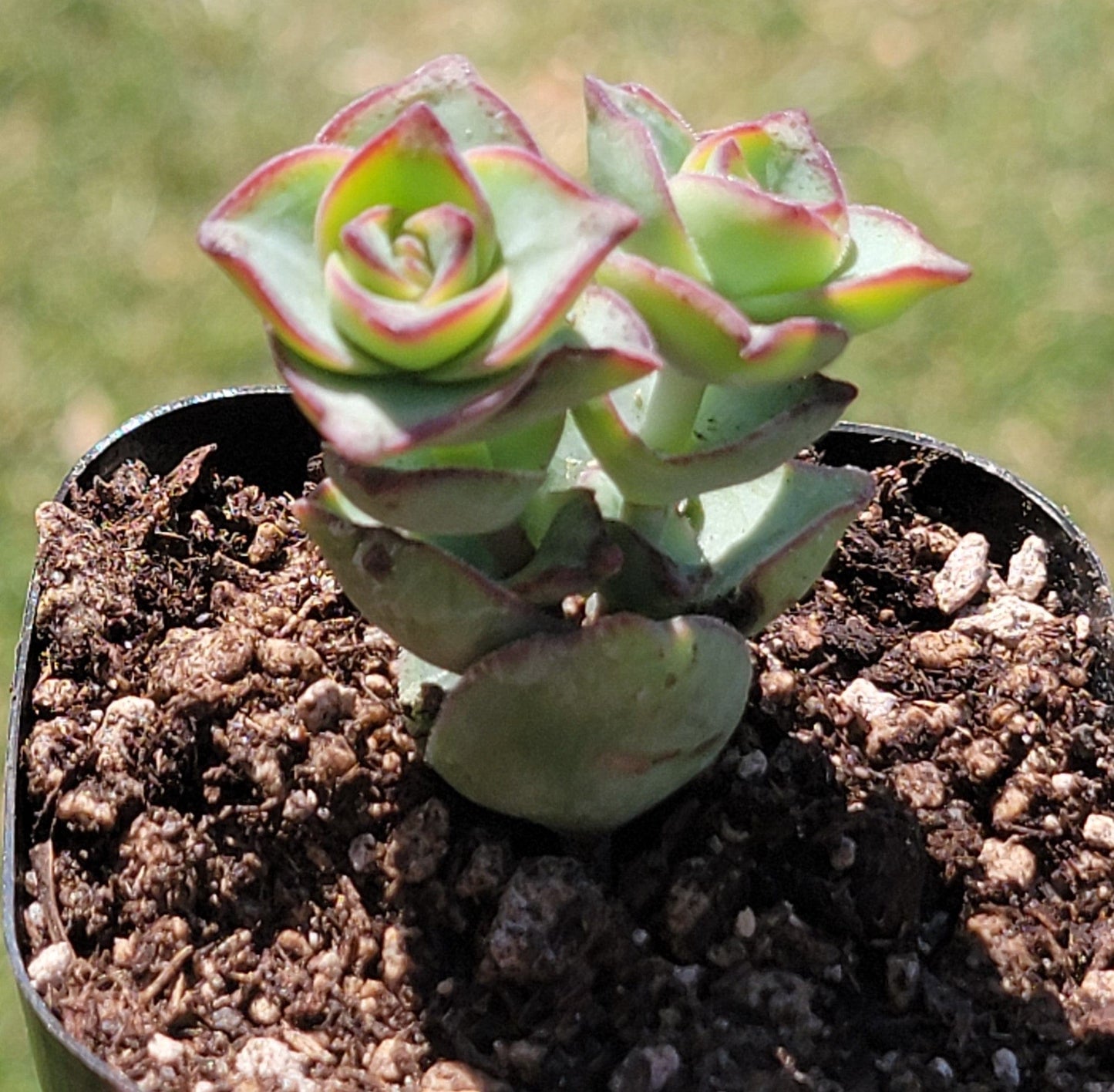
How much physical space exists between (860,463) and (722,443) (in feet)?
1.40

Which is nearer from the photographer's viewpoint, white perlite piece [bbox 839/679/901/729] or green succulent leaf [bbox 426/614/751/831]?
green succulent leaf [bbox 426/614/751/831]

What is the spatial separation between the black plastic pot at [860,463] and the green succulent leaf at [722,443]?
388mm

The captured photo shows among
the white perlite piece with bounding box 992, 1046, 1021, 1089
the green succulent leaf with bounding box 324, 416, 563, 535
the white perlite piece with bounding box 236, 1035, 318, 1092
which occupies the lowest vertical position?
the white perlite piece with bounding box 992, 1046, 1021, 1089

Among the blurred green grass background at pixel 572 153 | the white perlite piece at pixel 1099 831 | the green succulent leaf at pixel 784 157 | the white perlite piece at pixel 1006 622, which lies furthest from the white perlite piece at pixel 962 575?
the blurred green grass background at pixel 572 153

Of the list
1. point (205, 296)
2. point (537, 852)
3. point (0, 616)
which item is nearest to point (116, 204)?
point (205, 296)

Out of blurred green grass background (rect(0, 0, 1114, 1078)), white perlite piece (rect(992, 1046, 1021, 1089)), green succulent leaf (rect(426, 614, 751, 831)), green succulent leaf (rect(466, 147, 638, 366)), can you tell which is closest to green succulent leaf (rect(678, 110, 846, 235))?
green succulent leaf (rect(466, 147, 638, 366))

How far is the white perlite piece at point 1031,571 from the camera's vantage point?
41.6 inches

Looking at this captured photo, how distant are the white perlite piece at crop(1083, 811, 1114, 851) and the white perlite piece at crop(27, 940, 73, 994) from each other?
61 centimetres

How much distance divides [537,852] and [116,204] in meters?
1.59

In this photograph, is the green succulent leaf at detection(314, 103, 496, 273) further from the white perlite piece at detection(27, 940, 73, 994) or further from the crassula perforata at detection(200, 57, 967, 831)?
the white perlite piece at detection(27, 940, 73, 994)

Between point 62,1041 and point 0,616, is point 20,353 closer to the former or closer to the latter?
point 0,616

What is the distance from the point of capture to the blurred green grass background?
197 cm

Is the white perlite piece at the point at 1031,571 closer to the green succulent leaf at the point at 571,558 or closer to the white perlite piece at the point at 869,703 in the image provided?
the white perlite piece at the point at 869,703

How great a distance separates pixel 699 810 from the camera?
2.94ft
